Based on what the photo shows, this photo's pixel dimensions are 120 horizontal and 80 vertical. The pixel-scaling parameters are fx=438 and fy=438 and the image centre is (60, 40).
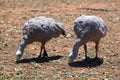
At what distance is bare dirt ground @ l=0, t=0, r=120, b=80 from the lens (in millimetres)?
8648

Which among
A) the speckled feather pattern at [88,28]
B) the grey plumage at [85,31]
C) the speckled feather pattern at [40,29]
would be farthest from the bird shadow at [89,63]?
the speckled feather pattern at [40,29]

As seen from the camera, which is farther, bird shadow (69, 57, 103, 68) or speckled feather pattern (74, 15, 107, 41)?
bird shadow (69, 57, 103, 68)

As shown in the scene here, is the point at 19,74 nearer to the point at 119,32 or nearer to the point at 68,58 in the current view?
the point at 68,58

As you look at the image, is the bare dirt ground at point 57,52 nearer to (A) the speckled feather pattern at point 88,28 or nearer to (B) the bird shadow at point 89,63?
(B) the bird shadow at point 89,63

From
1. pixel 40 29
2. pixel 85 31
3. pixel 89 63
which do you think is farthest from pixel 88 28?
pixel 40 29

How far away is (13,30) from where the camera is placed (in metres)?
13.3

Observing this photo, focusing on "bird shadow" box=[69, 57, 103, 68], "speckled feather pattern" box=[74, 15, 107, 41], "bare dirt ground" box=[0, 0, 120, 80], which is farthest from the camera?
"bird shadow" box=[69, 57, 103, 68]

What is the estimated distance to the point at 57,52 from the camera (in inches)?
418

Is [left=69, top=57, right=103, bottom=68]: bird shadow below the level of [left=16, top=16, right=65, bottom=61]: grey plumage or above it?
below

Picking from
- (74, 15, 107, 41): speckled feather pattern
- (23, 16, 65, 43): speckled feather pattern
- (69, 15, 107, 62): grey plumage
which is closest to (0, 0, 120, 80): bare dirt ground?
(69, 15, 107, 62): grey plumage

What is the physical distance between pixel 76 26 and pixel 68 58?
709 millimetres

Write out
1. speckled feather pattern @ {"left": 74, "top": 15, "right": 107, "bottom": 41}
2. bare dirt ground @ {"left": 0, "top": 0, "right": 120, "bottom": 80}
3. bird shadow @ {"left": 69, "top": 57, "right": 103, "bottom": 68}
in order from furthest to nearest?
bird shadow @ {"left": 69, "top": 57, "right": 103, "bottom": 68}, speckled feather pattern @ {"left": 74, "top": 15, "right": 107, "bottom": 41}, bare dirt ground @ {"left": 0, "top": 0, "right": 120, "bottom": 80}

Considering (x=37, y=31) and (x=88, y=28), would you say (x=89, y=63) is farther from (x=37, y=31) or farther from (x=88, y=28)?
(x=37, y=31)

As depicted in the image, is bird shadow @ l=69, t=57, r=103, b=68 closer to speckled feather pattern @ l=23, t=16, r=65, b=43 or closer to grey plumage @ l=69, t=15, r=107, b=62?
grey plumage @ l=69, t=15, r=107, b=62
